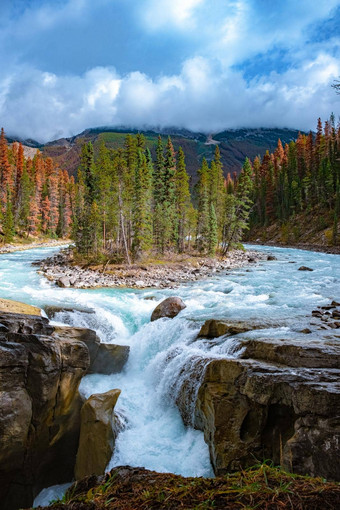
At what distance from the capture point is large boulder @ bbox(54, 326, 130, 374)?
477 inches

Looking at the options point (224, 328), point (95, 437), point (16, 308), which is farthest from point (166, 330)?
point (95, 437)

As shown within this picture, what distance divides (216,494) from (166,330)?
12.0 meters

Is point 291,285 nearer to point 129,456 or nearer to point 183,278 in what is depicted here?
point 183,278

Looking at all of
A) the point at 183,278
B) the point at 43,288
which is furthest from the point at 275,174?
the point at 43,288

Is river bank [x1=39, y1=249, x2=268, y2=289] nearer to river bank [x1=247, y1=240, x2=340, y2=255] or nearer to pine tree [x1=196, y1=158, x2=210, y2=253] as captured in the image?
pine tree [x1=196, y1=158, x2=210, y2=253]

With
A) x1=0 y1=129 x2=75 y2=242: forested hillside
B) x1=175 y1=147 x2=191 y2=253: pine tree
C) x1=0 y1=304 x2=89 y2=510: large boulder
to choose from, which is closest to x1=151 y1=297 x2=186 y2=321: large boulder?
x1=0 y1=304 x2=89 y2=510: large boulder

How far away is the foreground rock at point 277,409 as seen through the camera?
204 inches

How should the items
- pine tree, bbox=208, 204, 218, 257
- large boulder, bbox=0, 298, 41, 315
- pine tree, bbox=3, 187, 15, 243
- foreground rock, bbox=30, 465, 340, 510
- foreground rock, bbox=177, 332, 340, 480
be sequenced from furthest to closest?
pine tree, bbox=3, 187, 15, 243 < pine tree, bbox=208, 204, 218, 257 < large boulder, bbox=0, 298, 41, 315 < foreground rock, bbox=177, 332, 340, 480 < foreground rock, bbox=30, 465, 340, 510

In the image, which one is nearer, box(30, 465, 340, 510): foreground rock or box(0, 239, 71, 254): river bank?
box(30, 465, 340, 510): foreground rock

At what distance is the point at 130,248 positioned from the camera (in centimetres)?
3981

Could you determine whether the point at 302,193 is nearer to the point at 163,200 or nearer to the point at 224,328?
the point at 163,200

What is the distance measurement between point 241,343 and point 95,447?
504 centimetres

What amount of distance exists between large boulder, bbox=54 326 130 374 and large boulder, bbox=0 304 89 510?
3067 mm

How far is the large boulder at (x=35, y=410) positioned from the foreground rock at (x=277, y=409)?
3570mm
